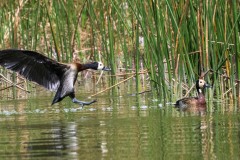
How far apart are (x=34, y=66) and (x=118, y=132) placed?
10.5 feet

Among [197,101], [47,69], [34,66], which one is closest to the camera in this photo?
[197,101]

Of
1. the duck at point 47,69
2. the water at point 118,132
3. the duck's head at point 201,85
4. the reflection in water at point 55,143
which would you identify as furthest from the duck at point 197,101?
the reflection in water at point 55,143

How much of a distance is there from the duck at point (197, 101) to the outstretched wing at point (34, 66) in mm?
1672

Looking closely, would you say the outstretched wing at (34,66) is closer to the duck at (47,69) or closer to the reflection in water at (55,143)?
the duck at (47,69)

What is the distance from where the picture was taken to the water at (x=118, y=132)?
6133mm

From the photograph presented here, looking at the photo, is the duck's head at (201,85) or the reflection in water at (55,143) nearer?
the reflection in water at (55,143)

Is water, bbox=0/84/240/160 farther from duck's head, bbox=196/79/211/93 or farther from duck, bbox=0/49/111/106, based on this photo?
duck's head, bbox=196/79/211/93

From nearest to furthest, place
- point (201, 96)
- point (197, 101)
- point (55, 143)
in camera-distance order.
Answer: point (55, 143)
point (197, 101)
point (201, 96)

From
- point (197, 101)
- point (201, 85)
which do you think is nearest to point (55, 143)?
point (197, 101)

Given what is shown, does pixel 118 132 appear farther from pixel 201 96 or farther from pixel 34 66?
pixel 34 66

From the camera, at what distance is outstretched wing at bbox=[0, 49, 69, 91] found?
9898 mm

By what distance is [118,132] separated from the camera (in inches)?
290

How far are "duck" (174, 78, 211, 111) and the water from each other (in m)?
0.15

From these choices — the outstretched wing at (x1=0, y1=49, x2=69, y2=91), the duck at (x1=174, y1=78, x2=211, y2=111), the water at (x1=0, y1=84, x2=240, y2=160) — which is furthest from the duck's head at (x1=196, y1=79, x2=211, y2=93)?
the outstretched wing at (x1=0, y1=49, x2=69, y2=91)
